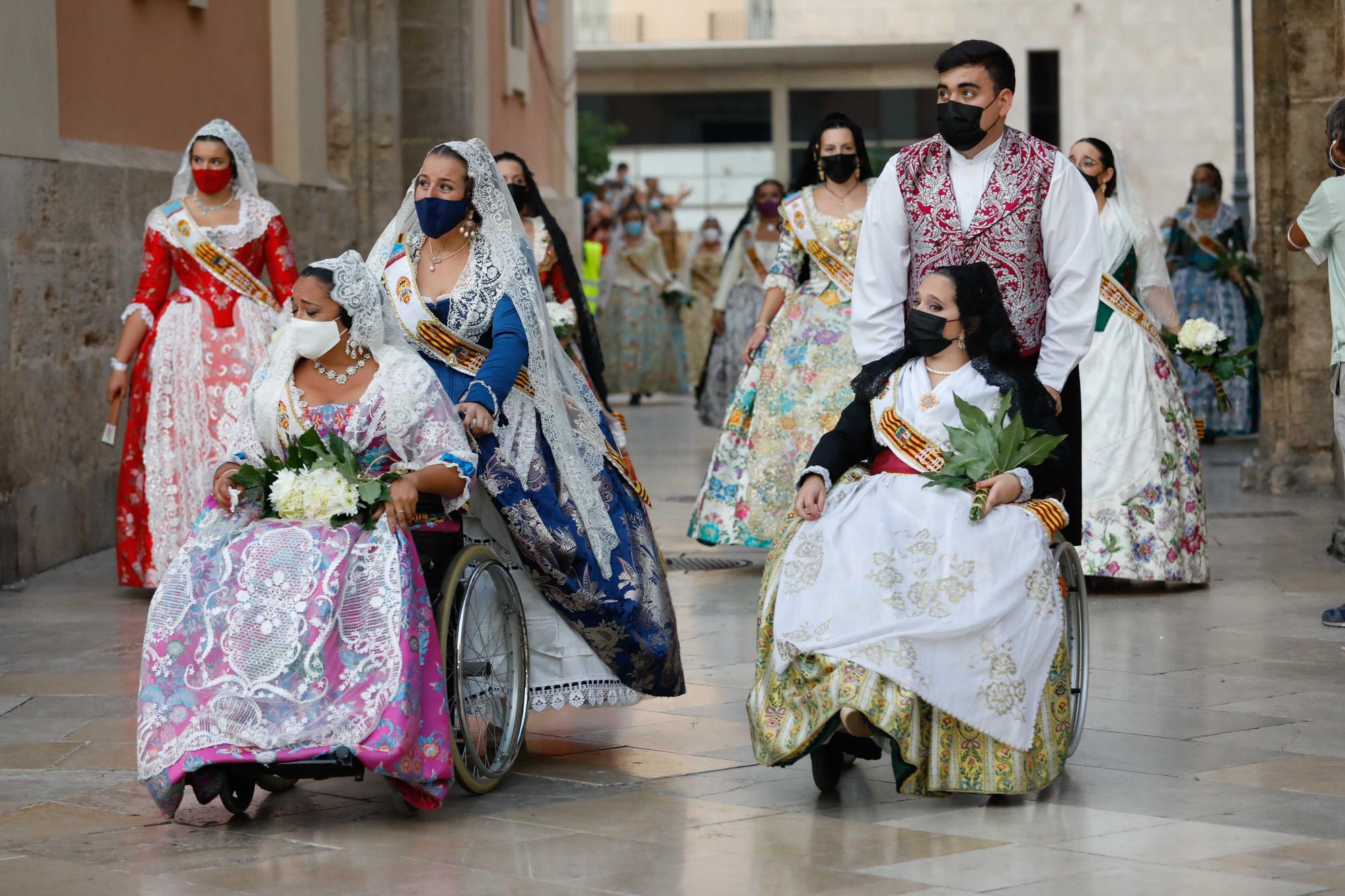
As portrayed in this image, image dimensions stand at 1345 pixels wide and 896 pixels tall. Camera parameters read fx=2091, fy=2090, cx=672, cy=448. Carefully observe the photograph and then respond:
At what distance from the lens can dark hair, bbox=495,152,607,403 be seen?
8031mm

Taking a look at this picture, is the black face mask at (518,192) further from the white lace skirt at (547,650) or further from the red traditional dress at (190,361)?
the white lace skirt at (547,650)

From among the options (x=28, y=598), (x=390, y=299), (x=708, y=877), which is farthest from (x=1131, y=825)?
(x=28, y=598)

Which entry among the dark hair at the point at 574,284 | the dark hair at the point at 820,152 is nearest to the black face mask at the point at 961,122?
the dark hair at the point at 574,284

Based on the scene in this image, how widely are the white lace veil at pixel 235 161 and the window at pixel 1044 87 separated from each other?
34125mm

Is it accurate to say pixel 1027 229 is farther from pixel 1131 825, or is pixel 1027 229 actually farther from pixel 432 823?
pixel 432 823

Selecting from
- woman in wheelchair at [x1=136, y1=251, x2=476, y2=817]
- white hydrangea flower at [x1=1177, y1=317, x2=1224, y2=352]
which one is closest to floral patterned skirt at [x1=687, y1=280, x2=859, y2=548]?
white hydrangea flower at [x1=1177, y1=317, x2=1224, y2=352]

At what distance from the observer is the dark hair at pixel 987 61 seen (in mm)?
5547

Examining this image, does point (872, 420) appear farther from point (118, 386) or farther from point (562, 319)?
point (118, 386)

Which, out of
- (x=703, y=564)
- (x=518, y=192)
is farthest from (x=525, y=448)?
(x=703, y=564)

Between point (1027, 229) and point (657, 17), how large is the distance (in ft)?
132

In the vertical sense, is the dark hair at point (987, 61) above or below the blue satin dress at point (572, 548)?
above

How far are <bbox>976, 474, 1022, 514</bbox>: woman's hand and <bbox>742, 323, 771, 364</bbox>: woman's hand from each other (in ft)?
14.1

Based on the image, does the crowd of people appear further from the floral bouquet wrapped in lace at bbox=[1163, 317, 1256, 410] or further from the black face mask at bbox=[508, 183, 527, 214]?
the black face mask at bbox=[508, 183, 527, 214]

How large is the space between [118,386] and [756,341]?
2798 mm
